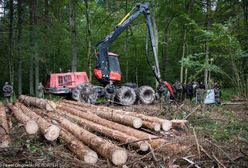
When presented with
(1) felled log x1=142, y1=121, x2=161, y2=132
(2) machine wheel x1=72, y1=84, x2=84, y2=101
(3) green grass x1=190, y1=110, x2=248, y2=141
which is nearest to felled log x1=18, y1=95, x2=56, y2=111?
(2) machine wheel x1=72, y1=84, x2=84, y2=101

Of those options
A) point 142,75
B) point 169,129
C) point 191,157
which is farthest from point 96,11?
point 191,157

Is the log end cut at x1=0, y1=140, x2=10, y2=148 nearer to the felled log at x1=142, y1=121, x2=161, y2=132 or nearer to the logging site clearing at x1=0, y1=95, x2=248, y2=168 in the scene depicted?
the logging site clearing at x1=0, y1=95, x2=248, y2=168

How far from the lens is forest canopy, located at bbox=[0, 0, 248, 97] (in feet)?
46.7

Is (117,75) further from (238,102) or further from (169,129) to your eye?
(169,129)

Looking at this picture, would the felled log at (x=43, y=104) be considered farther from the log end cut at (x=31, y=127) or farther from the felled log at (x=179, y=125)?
the felled log at (x=179, y=125)

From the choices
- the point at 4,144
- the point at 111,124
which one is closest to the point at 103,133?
the point at 111,124

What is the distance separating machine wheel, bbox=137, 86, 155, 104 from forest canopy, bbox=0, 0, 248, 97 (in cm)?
230

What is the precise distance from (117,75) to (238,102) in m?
6.96

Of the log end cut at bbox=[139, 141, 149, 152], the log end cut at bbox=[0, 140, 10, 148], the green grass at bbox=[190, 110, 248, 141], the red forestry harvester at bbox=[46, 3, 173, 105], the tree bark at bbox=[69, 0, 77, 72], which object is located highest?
the tree bark at bbox=[69, 0, 77, 72]

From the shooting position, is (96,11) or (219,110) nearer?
(219,110)

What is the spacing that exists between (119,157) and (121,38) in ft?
73.6

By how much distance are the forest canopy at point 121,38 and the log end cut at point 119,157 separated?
22.7ft

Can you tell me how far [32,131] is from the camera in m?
6.78

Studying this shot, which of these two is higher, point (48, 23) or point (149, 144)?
point (48, 23)
